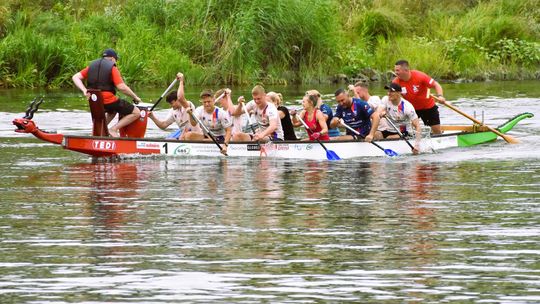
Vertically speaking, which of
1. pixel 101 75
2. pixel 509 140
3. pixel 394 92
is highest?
pixel 101 75

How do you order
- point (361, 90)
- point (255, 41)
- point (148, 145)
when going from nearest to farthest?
point (148, 145) → point (361, 90) → point (255, 41)

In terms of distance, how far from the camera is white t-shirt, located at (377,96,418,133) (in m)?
21.9

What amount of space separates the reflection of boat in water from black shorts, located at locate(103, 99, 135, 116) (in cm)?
30

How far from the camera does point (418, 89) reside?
23031mm

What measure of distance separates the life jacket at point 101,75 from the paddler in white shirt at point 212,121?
1.49 metres

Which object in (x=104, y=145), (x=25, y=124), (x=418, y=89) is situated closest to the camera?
(x=25, y=124)

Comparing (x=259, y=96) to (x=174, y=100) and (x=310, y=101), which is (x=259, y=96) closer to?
(x=310, y=101)

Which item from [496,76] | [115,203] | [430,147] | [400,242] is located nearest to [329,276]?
[400,242]

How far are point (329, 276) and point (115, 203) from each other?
512cm

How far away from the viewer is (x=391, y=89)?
21.6 meters

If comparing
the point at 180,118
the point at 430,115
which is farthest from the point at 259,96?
the point at 430,115

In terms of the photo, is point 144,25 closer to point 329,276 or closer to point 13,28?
point 13,28

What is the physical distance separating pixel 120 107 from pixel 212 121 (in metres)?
1.52

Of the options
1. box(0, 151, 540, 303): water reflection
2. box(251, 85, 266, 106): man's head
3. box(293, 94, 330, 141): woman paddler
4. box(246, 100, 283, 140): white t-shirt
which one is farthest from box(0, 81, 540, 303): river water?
box(251, 85, 266, 106): man's head
